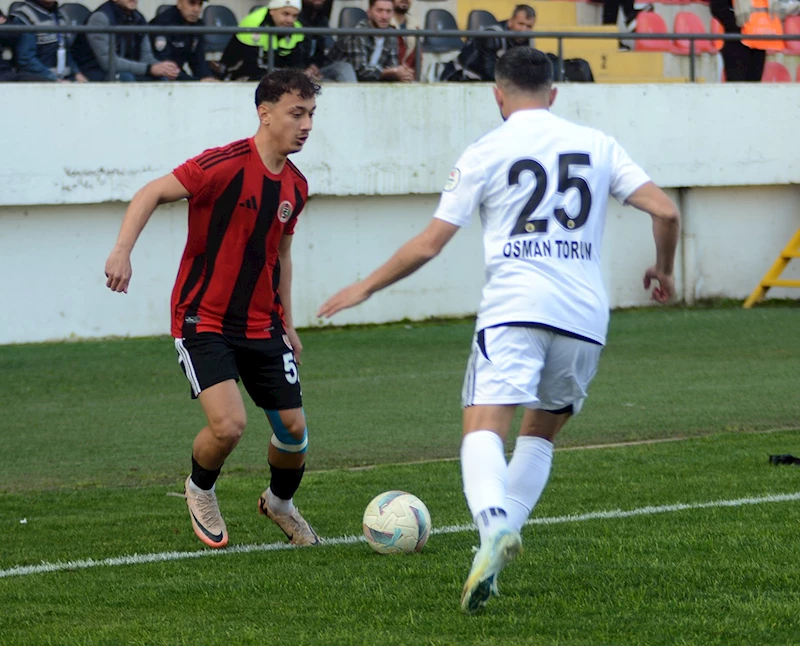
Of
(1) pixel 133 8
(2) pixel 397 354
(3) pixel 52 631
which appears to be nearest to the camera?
(3) pixel 52 631

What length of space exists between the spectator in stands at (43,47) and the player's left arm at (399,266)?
10.9 meters

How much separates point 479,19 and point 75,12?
5773mm

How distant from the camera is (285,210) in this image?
226 inches

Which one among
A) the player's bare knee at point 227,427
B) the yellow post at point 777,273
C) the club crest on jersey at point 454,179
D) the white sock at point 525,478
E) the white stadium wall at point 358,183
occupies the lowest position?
the yellow post at point 777,273

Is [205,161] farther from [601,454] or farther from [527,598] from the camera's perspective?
[601,454]

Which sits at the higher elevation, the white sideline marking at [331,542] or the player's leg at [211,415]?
the player's leg at [211,415]

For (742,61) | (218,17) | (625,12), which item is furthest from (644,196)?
(625,12)

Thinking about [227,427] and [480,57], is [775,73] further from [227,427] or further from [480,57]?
[227,427]

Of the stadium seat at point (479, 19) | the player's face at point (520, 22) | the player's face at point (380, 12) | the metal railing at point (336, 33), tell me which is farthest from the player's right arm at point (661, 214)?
the stadium seat at point (479, 19)

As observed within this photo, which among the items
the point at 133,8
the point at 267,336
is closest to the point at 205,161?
the point at 267,336

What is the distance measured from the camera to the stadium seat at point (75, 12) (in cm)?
1471

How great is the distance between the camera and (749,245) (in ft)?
62.2

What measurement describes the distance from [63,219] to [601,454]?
890cm

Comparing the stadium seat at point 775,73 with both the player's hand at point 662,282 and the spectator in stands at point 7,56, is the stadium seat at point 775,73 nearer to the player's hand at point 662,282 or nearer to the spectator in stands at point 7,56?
the spectator in stands at point 7,56
